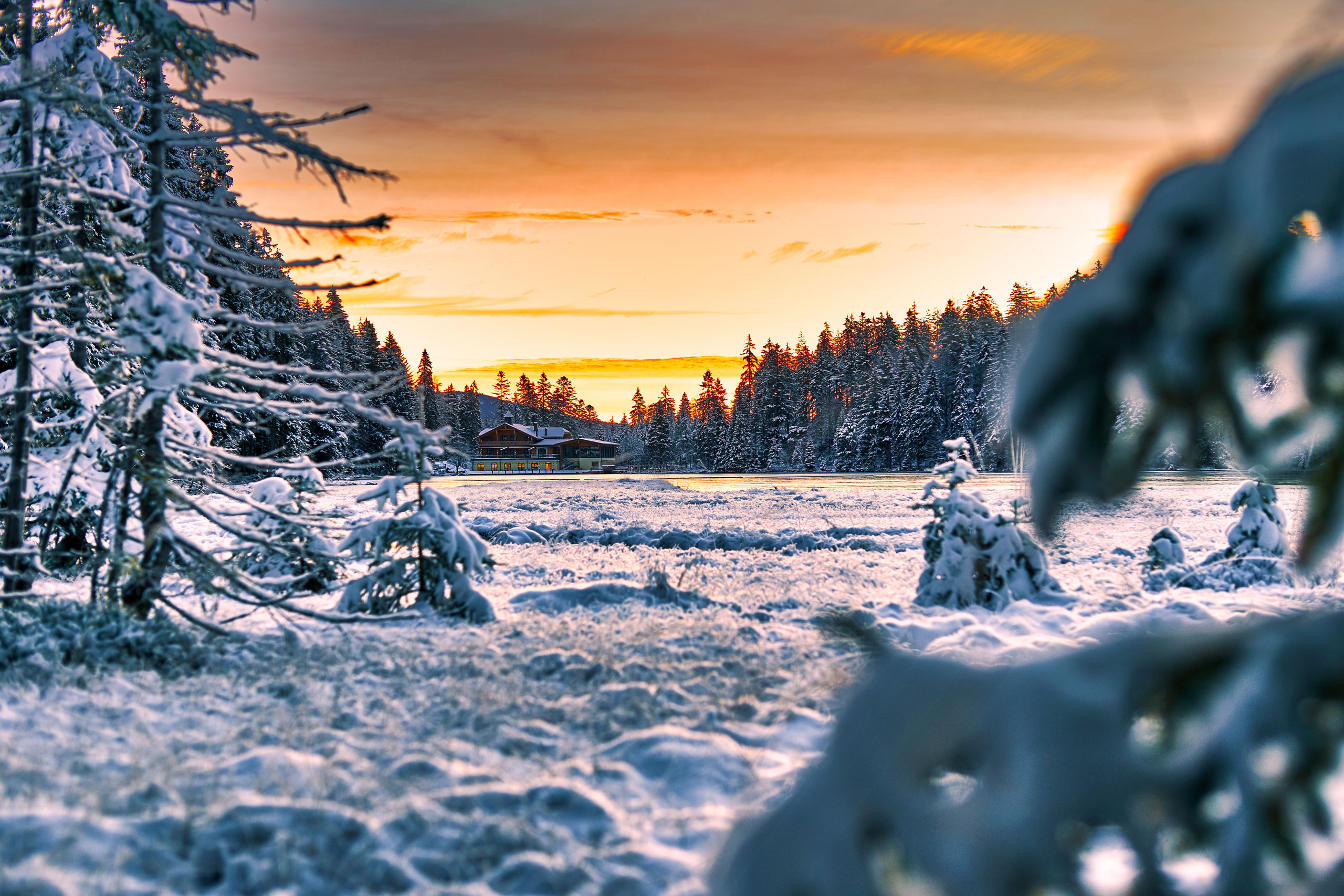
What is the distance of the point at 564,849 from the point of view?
142 inches

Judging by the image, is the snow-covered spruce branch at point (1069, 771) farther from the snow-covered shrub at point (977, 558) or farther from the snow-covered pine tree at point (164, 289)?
the snow-covered shrub at point (977, 558)

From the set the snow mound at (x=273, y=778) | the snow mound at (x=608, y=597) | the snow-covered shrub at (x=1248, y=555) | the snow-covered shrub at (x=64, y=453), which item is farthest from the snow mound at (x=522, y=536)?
the snow mound at (x=273, y=778)

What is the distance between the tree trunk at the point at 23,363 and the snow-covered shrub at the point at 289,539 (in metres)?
2.19

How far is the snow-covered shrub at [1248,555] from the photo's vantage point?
11047 mm

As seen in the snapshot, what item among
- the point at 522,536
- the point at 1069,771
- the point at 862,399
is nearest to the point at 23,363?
the point at 1069,771

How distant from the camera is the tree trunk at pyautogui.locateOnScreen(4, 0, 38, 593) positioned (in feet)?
26.1

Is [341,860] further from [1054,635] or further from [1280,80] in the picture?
[1054,635]

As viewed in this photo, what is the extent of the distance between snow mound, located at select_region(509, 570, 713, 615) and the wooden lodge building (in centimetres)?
8990

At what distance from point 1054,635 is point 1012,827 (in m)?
7.44

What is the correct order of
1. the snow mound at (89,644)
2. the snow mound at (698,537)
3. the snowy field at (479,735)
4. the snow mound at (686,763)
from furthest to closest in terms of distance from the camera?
the snow mound at (698,537) < the snow mound at (89,644) < the snow mound at (686,763) < the snowy field at (479,735)

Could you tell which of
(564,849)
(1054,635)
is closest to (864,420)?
(1054,635)

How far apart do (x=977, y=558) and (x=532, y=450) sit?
98.0m

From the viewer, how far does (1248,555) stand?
11.4m

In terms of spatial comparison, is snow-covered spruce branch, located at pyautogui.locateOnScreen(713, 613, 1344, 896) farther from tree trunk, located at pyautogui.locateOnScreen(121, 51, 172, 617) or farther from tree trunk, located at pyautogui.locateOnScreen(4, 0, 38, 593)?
tree trunk, located at pyautogui.locateOnScreen(4, 0, 38, 593)
